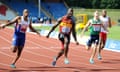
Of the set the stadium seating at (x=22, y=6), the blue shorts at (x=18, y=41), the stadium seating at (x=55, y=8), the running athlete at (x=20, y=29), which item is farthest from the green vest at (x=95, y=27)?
the stadium seating at (x=55, y=8)

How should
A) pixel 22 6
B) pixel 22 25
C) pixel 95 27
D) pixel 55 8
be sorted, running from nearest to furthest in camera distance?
pixel 22 25, pixel 95 27, pixel 22 6, pixel 55 8

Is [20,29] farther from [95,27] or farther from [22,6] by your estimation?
[22,6]

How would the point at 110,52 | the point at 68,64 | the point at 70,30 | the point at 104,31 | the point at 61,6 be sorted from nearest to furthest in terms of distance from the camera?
the point at 70,30
the point at 68,64
the point at 104,31
the point at 110,52
the point at 61,6

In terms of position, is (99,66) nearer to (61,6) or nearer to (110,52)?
(110,52)

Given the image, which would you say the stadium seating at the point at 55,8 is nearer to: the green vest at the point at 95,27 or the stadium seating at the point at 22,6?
the stadium seating at the point at 22,6

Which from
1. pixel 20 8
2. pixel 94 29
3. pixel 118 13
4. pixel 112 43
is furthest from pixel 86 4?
pixel 94 29

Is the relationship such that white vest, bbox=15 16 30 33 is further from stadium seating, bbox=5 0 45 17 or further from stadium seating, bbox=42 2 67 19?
stadium seating, bbox=42 2 67 19

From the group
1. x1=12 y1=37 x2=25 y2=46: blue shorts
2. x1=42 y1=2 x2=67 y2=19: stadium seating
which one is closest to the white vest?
x1=12 y1=37 x2=25 y2=46: blue shorts

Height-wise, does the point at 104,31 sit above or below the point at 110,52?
above

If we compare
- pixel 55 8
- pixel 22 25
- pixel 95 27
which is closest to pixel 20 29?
pixel 22 25

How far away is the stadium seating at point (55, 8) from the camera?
61838mm

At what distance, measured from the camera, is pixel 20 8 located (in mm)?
59281

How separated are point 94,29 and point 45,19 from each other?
1608 inches

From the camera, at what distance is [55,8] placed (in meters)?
63.5
